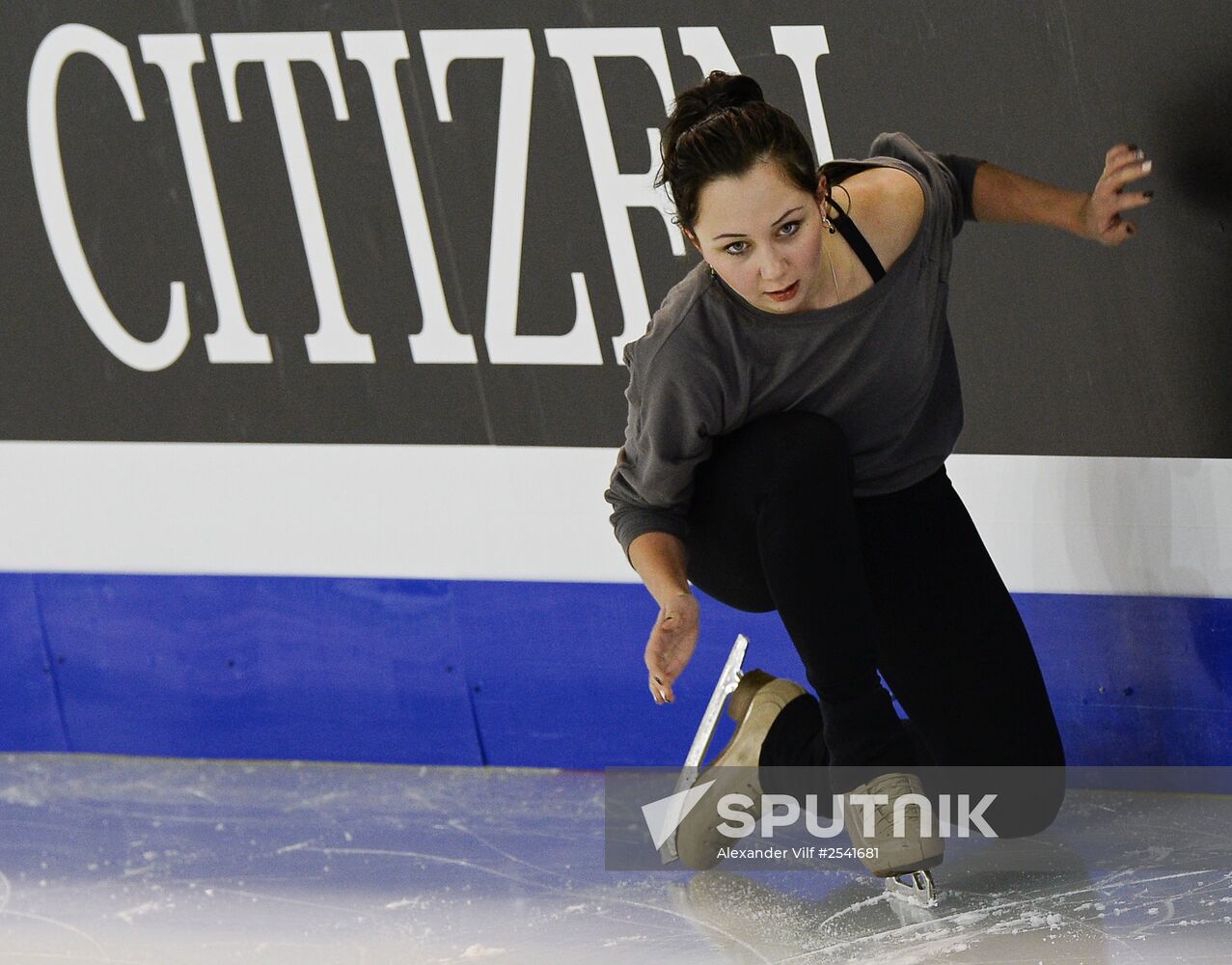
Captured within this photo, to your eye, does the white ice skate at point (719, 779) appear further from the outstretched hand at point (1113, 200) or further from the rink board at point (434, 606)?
the outstretched hand at point (1113, 200)

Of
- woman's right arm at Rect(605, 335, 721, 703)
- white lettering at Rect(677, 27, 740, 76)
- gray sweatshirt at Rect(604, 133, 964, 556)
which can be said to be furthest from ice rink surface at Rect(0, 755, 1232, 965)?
white lettering at Rect(677, 27, 740, 76)

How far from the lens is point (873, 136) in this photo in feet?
7.09

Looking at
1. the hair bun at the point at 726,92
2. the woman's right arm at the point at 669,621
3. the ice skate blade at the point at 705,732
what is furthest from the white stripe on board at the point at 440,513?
the hair bun at the point at 726,92

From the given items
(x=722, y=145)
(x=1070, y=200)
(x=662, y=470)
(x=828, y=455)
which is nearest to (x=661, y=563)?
(x=662, y=470)

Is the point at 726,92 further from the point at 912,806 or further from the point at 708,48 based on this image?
the point at 912,806

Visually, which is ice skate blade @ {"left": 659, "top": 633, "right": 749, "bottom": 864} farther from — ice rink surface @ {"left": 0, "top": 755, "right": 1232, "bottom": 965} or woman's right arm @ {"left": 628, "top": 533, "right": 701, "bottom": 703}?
woman's right arm @ {"left": 628, "top": 533, "right": 701, "bottom": 703}

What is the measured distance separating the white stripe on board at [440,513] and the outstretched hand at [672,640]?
2.33ft

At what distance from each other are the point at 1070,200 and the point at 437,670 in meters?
1.18

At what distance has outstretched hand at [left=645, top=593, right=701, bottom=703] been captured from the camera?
63.3 inches

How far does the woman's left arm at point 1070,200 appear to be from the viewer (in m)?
1.83

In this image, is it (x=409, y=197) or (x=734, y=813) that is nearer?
(x=734, y=813)

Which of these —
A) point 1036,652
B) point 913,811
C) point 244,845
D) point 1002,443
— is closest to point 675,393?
point 913,811

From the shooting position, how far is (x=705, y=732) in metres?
A: 1.97

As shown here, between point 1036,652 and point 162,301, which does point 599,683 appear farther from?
point 162,301
